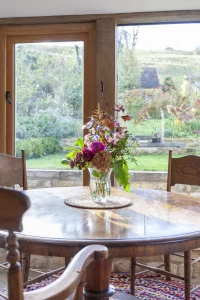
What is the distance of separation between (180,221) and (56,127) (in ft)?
5.92

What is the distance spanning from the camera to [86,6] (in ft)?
9.78

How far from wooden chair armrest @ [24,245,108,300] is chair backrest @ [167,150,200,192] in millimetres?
1511

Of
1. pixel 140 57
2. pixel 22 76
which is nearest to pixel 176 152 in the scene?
pixel 140 57

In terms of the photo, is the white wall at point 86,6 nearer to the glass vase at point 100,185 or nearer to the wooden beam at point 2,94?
the wooden beam at point 2,94

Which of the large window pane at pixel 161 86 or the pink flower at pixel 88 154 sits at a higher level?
the large window pane at pixel 161 86

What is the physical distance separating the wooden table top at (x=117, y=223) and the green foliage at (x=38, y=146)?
1.09m

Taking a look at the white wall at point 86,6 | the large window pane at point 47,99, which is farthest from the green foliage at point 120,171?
the white wall at point 86,6

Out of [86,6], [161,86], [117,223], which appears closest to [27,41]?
[86,6]

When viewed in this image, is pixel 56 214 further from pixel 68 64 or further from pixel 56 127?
pixel 68 64

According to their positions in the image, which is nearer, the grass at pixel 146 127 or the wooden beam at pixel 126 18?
the wooden beam at pixel 126 18

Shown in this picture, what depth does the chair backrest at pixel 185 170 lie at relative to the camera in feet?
8.43

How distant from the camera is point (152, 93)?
319cm

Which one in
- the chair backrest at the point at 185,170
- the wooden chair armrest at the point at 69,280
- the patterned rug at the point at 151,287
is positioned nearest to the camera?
the wooden chair armrest at the point at 69,280

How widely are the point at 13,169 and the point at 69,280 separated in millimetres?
1742
